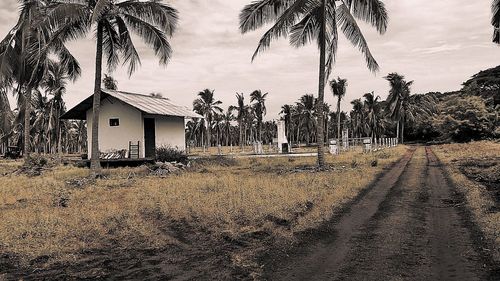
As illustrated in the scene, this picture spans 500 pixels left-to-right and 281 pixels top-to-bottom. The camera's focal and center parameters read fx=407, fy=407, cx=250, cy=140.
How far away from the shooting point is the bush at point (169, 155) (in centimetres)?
2395

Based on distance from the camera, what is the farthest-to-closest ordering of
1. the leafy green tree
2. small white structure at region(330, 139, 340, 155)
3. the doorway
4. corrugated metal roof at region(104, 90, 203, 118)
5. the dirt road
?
the leafy green tree, small white structure at region(330, 139, 340, 155), the doorway, corrugated metal roof at region(104, 90, 203, 118), the dirt road

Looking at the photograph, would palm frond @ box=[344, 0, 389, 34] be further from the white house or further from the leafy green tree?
the leafy green tree

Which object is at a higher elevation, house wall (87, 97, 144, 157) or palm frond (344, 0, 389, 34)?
palm frond (344, 0, 389, 34)

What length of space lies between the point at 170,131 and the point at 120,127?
3333 millimetres

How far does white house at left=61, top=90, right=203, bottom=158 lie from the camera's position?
24.1 meters

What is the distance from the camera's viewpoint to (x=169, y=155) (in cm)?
2414

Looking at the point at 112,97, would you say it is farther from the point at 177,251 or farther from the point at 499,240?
the point at 499,240

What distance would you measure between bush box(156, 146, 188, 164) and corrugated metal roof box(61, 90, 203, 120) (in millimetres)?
2218

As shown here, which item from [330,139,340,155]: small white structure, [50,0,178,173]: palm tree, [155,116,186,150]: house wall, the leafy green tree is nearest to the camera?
[50,0,178,173]: palm tree

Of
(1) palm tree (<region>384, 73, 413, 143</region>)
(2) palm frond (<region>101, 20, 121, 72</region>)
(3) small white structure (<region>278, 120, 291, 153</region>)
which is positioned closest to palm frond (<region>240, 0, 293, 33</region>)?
(2) palm frond (<region>101, 20, 121, 72</region>)

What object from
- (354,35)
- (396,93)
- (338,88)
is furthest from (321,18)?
(396,93)

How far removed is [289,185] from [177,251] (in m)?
7.17

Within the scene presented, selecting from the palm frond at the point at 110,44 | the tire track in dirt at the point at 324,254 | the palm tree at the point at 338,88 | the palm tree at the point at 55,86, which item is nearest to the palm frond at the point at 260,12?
the palm frond at the point at 110,44

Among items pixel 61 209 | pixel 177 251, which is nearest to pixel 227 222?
pixel 177 251
